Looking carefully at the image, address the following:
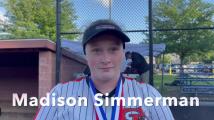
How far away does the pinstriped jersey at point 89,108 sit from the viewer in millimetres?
1469

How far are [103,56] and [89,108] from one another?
26cm

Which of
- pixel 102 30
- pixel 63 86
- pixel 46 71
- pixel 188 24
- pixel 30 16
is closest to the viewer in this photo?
pixel 102 30

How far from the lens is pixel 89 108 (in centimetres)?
150

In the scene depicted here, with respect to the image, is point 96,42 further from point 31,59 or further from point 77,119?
point 31,59

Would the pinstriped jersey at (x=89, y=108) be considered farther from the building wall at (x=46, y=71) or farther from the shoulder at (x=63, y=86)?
the building wall at (x=46, y=71)

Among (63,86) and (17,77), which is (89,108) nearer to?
(63,86)

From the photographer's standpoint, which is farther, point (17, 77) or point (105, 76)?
point (17, 77)

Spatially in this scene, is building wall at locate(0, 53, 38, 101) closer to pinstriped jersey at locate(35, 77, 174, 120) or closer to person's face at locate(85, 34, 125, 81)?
pinstriped jersey at locate(35, 77, 174, 120)

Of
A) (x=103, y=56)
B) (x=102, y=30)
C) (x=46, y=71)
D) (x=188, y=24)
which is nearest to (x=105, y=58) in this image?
(x=103, y=56)

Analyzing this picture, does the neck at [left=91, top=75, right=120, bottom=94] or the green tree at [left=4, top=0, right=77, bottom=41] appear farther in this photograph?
the green tree at [left=4, top=0, right=77, bottom=41]

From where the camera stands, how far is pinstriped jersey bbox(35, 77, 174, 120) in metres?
1.47

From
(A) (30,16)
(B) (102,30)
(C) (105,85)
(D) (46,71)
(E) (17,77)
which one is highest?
(A) (30,16)

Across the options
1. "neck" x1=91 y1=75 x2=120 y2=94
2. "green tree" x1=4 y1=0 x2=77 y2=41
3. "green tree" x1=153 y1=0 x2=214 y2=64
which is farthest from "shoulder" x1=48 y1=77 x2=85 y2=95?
"green tree" x1=4 y1=0 x2=77 y2=41

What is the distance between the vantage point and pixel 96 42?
149cm
